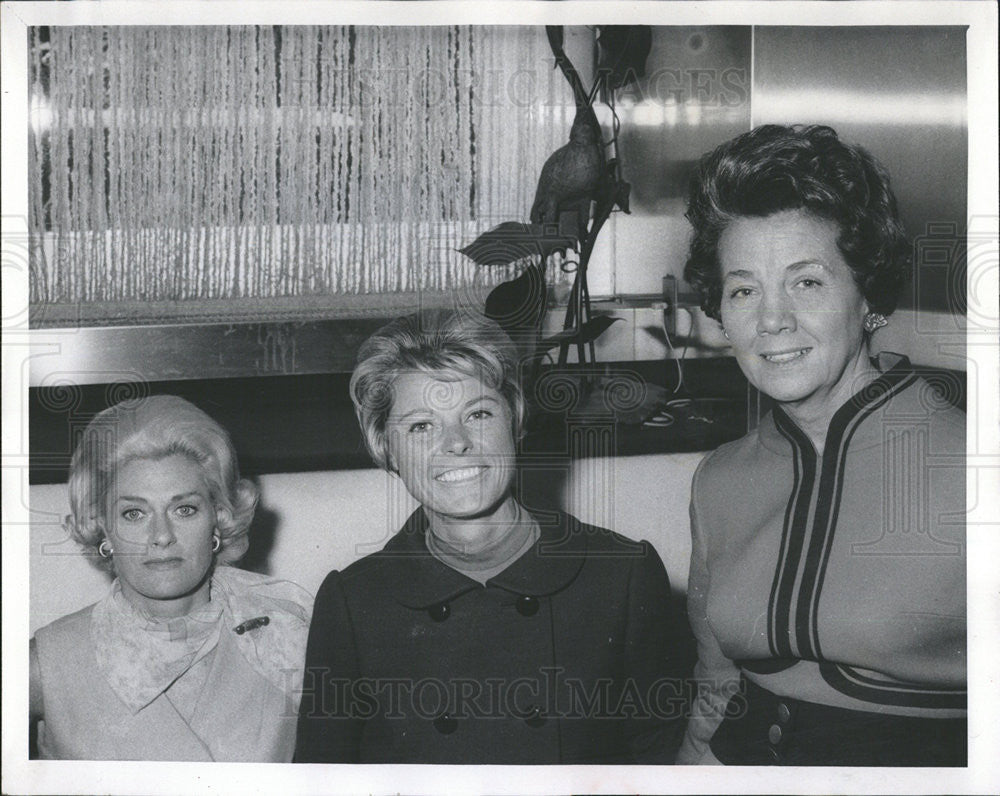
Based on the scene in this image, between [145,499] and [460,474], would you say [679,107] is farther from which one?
[145,499]

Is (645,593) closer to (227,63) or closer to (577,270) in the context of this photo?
(577,270)

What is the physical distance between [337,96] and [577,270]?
1.07 feet

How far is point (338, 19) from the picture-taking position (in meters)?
1.20

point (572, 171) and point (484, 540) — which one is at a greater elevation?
point (572, 171)

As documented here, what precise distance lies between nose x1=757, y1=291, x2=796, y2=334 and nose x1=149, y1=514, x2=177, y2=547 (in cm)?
67

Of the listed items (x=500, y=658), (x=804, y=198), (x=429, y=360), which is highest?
(x=804, y=198)

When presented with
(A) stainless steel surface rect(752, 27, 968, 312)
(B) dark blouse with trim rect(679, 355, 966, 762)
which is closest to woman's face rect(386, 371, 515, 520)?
(B) dark blouse with trim rect(679, 355, 966, 762)

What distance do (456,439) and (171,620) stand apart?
37 centimetres

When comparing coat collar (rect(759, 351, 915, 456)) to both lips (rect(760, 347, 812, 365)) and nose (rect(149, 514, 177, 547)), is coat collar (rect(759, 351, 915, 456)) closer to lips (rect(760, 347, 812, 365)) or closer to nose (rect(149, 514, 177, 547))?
lips (rect(760, 347, 812, 365))

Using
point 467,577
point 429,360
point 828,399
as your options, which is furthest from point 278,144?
point 828,399

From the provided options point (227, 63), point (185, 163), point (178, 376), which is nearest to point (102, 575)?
point (178, 376)

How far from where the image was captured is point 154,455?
118 centimetres

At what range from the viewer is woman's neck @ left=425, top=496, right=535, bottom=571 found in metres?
1.17

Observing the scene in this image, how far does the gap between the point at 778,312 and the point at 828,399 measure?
11 cm
